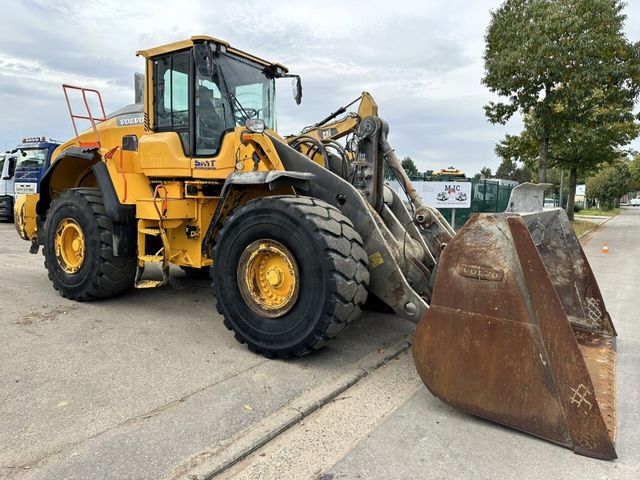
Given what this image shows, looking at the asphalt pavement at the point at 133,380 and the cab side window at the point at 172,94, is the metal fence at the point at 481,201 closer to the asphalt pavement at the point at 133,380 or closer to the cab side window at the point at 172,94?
the asphalt pavement at the point at 133,380

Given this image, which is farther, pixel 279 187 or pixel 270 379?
pixel 279 187

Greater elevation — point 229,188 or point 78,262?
point 229,188

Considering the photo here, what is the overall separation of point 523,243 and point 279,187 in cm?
239

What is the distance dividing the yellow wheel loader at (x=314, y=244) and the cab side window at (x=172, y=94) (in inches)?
0.8

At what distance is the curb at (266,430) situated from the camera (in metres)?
2.56

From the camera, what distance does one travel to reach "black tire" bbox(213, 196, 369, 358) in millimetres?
3656

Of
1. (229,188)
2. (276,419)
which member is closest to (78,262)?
(229,188)

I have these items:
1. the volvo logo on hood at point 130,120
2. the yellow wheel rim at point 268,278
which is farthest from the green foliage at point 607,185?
the yellow wheel rim at point 268,278

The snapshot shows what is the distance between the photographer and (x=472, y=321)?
10.1 feet

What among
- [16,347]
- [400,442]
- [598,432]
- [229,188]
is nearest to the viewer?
[598,432]

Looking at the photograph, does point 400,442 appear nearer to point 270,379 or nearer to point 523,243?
point 270,379

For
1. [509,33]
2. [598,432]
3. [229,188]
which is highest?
[509,33]

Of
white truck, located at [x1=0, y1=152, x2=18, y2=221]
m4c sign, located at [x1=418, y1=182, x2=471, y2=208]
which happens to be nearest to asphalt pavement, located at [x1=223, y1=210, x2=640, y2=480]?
m4c sign, located at [x1=418, y1=182, x2=471, y2=208]

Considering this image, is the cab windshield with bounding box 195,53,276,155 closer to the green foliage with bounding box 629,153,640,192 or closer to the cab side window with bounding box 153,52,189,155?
the cab side window with bounding box 153,52,189,155
